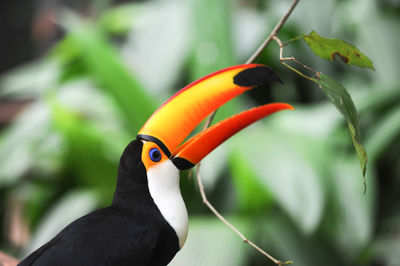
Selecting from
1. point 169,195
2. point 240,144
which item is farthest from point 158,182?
point 240,144

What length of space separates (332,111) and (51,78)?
3.90ft

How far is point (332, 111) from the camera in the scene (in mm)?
1876

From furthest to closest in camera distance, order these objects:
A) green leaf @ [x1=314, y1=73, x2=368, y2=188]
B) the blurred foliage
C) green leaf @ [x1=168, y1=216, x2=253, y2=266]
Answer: the blurred foliage, green leaf @ [x1=168, y1=216, x2=253, y2=266], green leaf @ [x1=314, y1=73, x2=368, y2=188]

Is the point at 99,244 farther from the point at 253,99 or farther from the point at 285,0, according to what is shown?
the point at 285,0

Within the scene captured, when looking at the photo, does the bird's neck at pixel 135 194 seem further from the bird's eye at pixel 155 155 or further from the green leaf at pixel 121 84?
the green leaf at pixel 121 84

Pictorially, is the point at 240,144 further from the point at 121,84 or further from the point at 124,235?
the point at 124,235

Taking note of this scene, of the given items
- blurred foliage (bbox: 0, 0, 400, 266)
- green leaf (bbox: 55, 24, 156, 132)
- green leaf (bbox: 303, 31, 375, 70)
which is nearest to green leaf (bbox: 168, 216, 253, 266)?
blurred foliage (bbox: 0, 0, 400, 266)

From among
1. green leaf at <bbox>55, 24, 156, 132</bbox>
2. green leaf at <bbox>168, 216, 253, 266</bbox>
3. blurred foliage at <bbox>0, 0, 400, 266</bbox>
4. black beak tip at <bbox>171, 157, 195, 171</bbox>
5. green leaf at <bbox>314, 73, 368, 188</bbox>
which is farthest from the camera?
green leaf at <bbox>55, 24, 156, 132</bbox>

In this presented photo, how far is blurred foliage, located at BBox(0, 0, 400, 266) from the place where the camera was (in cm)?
151

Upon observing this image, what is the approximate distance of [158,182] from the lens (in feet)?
1.99

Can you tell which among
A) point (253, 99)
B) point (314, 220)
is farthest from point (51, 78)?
point (314, 220)

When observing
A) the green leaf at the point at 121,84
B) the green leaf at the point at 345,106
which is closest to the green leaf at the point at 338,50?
the green leaf at the point at 345,106

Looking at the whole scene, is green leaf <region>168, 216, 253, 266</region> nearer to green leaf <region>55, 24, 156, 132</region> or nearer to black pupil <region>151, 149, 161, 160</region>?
green leaf <region>55, 24, 156, 132</region>

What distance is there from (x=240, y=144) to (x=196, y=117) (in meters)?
0.98
